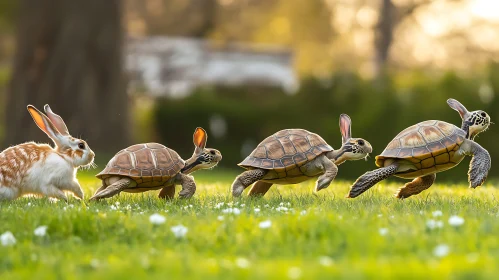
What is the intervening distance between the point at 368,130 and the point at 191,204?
1022cm

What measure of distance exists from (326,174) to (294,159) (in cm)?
40

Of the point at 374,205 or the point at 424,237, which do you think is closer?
the point at 424,237

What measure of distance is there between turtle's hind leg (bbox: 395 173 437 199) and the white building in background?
22117 mm

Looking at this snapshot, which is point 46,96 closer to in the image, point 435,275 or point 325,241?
point 325,241

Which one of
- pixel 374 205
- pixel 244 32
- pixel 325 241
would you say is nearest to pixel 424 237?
pixel 325 241

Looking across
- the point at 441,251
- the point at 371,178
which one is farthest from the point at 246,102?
the point at 441,251

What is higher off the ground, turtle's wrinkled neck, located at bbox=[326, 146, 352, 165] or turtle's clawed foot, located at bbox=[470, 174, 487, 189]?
turtle's wrinkled neck, located at bbox=[326, 146, 352, 165]

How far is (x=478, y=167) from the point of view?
7.64 metres

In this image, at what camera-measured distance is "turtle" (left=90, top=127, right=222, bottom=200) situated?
7.52m

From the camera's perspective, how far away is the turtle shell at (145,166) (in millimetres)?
7527

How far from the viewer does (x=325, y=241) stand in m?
5.18

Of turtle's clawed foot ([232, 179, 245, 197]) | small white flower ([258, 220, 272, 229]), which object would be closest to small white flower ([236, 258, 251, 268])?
small white flower ([258, 220, 272, 229])

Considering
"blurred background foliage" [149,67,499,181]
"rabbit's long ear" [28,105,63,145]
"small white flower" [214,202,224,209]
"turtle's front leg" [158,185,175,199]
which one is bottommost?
"blurred background foliage" [149,67,499,181]

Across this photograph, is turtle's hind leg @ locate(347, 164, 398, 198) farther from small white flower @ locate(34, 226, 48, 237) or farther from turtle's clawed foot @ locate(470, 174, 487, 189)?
small white flower @ locate(34, 226, 48, 237)
